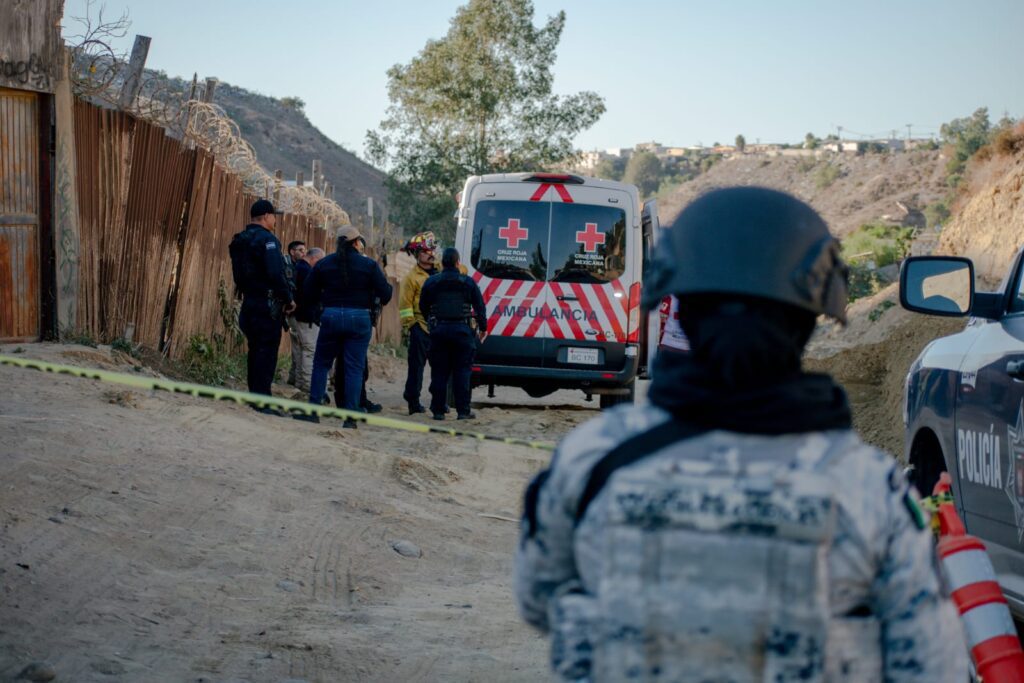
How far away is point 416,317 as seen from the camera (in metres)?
13.4

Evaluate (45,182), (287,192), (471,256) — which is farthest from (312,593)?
(287,192)

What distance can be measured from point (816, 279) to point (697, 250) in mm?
185

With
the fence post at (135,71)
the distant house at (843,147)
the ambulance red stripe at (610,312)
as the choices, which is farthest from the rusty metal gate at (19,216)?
the distant house at (843,147)

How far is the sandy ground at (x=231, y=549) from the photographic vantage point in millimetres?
4926

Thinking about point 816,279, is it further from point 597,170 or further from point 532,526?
point 597,170

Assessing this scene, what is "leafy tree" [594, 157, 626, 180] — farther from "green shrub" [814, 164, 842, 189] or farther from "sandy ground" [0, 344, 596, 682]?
"sandy ground" [0, 344, 596, 682]

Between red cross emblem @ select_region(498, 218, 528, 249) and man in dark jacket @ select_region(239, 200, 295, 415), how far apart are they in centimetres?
277

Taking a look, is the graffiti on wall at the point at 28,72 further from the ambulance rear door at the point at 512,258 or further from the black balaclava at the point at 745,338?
the black balaclava at the point at 745,338

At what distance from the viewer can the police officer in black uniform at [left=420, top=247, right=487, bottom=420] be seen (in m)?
12.2

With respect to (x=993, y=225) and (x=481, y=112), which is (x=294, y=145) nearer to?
(x=481, y=112)

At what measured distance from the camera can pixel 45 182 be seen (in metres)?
10.1

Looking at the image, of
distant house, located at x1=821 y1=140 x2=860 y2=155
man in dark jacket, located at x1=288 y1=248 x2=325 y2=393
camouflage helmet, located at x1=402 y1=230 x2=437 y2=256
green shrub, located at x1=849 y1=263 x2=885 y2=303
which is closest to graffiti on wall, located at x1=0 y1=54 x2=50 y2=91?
man in dark jacket, located at x1=288 y1=248 x2=325 y2=393

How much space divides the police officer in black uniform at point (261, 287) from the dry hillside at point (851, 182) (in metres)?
50.1

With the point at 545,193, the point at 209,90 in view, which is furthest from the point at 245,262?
the point at 545,193
